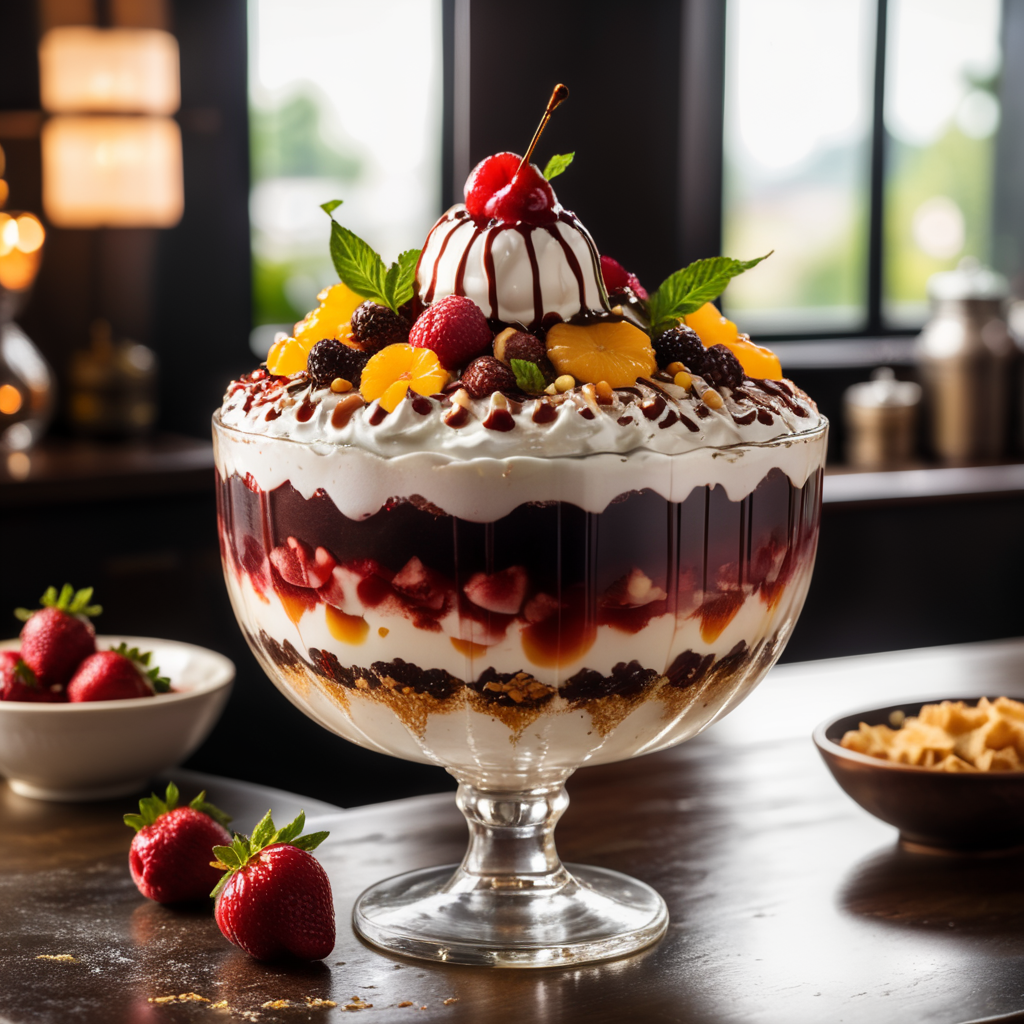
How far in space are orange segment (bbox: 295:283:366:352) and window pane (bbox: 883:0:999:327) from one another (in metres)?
3.14

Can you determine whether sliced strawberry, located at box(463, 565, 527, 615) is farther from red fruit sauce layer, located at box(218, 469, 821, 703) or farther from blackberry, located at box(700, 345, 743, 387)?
blackberry, located at box(700, 345, 743, 387)

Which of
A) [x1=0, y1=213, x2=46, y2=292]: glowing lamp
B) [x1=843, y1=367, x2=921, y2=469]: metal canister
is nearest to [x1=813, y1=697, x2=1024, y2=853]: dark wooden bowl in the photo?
[x1=0, y1=213, x2=46, y2=292]: glowing lamp

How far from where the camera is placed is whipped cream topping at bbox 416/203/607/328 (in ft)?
2.84

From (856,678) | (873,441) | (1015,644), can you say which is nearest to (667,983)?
(856,678)

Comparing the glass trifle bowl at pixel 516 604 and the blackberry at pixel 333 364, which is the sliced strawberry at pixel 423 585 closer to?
the glass trifle bowl at pixel 516 604

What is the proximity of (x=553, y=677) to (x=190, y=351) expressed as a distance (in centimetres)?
237

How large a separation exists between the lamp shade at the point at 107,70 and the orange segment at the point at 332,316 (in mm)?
2070

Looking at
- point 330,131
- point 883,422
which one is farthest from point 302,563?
point 883,422

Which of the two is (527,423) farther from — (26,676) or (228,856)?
(26,676)

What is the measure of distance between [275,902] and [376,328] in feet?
1.09

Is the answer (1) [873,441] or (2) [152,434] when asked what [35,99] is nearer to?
(2) [152,434]

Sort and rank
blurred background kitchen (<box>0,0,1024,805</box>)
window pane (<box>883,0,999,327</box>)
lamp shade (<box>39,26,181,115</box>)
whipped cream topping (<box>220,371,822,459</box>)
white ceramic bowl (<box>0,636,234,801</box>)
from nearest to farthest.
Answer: whipped cream topping (<box>220,371,822,459</box>)
white ceramic bowl (<box>0,636,234,801</box>)
blurred background kitchen (<box>0,0,1024,805</box>)
lamp shade (<box>39,26,181,115</box>)
window pane (<box>883,0,999,327</box>)

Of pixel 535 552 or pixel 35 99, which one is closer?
pixel 535 552

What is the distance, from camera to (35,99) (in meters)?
2.74
